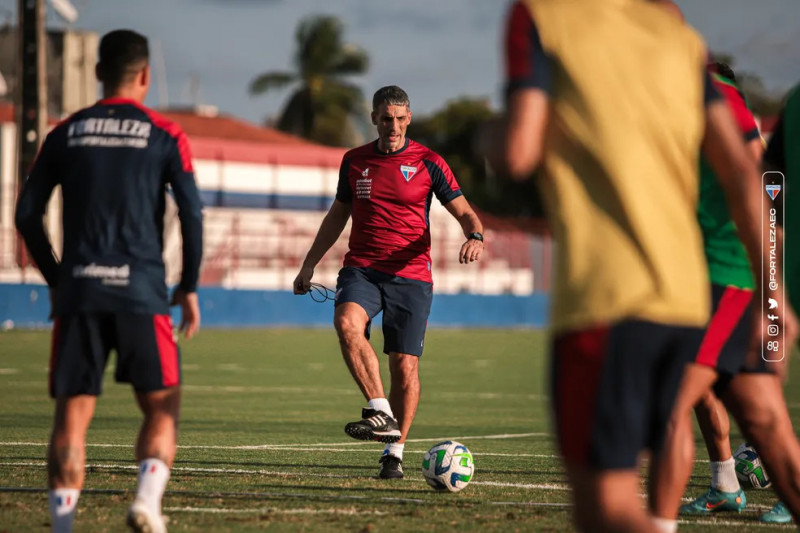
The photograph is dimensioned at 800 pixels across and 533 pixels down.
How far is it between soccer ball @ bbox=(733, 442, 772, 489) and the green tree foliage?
68786 mm

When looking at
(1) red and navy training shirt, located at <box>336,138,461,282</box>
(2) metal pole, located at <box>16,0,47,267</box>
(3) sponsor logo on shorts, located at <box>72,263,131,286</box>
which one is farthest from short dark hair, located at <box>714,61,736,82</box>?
(2) metal pole, located at <box>16,0,47,267</box>

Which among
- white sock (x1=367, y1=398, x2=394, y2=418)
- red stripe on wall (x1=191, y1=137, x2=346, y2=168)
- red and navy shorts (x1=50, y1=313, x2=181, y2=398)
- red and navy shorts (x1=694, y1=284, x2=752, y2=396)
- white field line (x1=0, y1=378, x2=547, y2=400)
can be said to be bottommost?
white field line (x1=0, y1=378, x2=547, y2=400)

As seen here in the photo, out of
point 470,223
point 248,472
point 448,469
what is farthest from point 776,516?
point 248,472

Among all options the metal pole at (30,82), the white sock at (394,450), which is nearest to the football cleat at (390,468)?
the white sock at (394,450)

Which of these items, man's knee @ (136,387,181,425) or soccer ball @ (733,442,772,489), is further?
soccer ball @ (733,442,772,489)

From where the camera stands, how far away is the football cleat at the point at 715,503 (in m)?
7.54

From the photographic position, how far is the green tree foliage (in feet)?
261

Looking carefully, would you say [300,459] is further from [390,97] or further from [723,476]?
[723,476]

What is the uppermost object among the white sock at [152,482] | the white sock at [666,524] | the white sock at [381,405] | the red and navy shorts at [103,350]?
the red and navy shorts at [103,350]

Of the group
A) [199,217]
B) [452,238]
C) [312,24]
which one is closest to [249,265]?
[452,238]

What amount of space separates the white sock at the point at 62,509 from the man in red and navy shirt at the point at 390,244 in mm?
3562

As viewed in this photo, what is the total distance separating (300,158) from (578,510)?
182 feet

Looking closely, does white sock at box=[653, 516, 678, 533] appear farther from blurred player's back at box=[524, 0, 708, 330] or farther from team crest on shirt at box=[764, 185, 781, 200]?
team crest on shirt at box=[764, 185, 781, 200]

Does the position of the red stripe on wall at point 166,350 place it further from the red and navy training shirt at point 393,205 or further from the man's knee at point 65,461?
the red and navy training shirt at point 393,205
